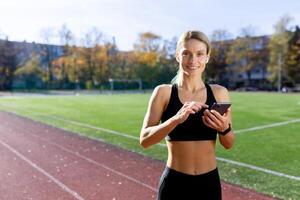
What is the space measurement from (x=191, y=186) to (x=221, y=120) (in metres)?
0.46

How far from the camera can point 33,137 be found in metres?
12.4

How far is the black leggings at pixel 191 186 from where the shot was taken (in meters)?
2.23

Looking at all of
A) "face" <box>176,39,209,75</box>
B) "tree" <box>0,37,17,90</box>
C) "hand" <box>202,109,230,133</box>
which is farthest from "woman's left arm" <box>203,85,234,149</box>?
"tree" <box>0,37,17,90</box>

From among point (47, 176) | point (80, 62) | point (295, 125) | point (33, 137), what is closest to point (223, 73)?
point (80, 62)

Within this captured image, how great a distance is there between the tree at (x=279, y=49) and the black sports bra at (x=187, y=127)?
63.7 meters

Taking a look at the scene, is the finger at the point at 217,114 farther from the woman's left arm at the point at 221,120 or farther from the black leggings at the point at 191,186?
the black leggings at the point at 191,186

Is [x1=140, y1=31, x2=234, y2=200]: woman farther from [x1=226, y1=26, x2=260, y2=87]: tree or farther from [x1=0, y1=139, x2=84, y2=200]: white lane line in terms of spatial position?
[x1=226, y1=26, x2=260, y2=87]: tree

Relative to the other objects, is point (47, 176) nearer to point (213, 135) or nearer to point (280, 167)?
point (280, 167)

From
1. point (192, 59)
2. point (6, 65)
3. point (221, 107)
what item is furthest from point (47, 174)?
point (6, 65)

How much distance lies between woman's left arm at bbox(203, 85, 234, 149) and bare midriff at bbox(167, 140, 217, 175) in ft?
0.34

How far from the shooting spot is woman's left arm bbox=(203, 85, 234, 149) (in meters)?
2.06

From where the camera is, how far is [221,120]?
209cm

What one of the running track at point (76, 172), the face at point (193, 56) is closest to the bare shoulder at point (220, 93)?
the face at point (193, 56)

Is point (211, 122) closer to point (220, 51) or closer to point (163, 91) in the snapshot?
point (163, 91)
